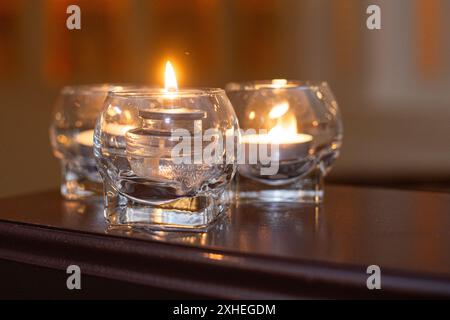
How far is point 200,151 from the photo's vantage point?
0.50 meters

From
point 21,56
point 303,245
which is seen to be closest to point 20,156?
point 21,56

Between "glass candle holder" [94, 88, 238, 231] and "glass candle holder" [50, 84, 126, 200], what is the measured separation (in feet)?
0.43

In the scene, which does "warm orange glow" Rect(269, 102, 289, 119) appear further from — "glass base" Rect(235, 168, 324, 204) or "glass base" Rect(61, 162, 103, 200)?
"glass base" Rect(61, 162, 103, 200)

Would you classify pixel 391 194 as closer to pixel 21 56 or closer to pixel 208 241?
pixel 208 241

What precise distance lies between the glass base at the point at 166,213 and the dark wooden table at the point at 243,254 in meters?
0.01

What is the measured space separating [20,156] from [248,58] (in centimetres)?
79

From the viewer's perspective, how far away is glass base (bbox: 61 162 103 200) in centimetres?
65

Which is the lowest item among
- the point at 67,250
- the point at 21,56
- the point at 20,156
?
the point at 20,156

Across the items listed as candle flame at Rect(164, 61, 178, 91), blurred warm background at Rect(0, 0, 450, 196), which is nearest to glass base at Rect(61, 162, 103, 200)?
candle flame at Rect(164, 61, 178, 91)

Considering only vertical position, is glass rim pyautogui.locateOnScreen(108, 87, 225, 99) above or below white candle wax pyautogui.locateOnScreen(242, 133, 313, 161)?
above

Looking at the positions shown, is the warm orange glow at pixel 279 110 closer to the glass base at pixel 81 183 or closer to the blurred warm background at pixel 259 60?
the glass base at pixel 81 183

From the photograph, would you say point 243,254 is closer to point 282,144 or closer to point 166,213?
point 166,213

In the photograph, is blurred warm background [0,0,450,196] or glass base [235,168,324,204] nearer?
glass base [235,168,324,204]
